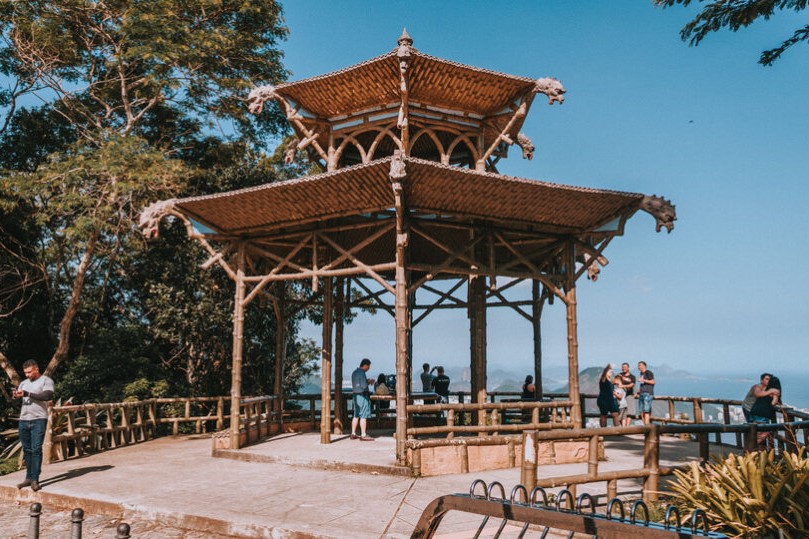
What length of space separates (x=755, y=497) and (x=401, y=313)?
583cm

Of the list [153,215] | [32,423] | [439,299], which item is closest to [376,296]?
[439,299]

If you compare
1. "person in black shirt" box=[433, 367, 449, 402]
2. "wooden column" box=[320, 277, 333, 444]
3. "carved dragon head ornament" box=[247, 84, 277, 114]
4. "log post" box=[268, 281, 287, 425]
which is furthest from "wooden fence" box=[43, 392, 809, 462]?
"carved dragon head ornament" box=[247, 84, 277, 114]

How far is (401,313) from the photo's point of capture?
32.1 feet

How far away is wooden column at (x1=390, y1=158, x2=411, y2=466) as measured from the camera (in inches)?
368

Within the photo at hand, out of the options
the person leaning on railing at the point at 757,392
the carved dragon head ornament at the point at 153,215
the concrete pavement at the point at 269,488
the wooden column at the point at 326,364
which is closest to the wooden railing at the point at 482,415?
the concrete pavement at the point at 269,488

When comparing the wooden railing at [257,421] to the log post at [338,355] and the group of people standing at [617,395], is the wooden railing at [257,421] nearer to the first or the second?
the log post at [338,355]

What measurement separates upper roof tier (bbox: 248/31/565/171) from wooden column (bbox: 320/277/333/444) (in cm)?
314

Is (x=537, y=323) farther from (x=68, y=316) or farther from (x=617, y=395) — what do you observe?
(x=68, y=316)

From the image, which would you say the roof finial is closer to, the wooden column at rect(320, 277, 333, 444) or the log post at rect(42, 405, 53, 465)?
the wooden column at rect(320, 277, 333, 444)

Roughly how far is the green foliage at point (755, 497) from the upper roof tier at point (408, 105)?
833 cm

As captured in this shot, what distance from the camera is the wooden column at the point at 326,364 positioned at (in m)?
11.9

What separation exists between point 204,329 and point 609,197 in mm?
13480

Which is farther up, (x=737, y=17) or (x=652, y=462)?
(x=737, y=17)

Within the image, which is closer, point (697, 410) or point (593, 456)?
point (593, 456)
